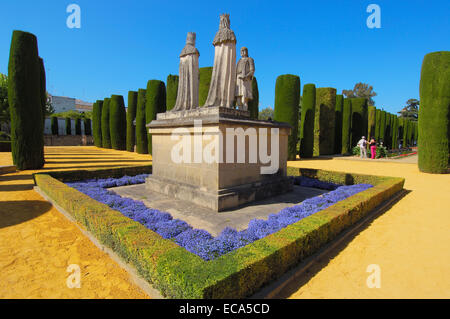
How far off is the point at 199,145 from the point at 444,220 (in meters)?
6.09

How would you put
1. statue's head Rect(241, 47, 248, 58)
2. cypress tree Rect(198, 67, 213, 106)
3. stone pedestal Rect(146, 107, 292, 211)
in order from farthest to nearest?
cypress tree Rect(198, 67, 213, 106) → statue's head Rect(241, 47, 248, 58) → stone pedestal Rect(146, 107, 292, 211)

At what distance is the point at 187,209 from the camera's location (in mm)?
5684

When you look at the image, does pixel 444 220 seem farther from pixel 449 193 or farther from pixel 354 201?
pixel 449 193

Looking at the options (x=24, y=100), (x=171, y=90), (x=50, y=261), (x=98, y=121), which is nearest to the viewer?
(x=50, y=261)

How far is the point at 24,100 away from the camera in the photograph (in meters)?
11.6

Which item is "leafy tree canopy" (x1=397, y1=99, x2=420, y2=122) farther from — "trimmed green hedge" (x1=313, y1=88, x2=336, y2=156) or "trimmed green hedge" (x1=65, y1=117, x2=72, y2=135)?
"trimmed green hedge" (x1=65, y1=117, x2=72, y2=135)

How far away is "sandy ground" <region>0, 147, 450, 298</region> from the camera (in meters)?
2.79

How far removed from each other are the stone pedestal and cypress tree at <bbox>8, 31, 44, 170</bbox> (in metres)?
8.66

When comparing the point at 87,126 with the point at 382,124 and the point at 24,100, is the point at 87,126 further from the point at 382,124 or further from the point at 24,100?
the point at 382,124

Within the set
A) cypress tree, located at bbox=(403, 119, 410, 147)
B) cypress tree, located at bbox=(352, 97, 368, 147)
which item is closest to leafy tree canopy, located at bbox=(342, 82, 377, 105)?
cypress tree, located at bbox=(403, 119, 410, 147)

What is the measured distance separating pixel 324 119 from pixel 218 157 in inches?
741

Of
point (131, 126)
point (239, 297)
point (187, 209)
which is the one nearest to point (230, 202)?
point (187, 209)

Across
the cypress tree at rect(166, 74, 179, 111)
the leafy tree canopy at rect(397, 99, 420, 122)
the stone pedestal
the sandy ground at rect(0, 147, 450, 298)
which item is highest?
the leafy tree canopy at rect(397, 99, 420, 122)

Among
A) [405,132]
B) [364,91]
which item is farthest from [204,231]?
[364,91]
